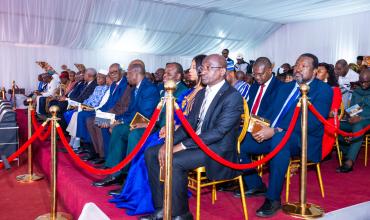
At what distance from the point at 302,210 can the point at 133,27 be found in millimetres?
12262

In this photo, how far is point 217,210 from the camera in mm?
3186

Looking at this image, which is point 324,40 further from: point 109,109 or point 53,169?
point 53,169

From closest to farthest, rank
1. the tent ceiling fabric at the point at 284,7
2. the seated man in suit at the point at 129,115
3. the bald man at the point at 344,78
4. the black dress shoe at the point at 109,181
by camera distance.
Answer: the black dress shoe at the point at 109,181 < the seated man in suit at the point at 129,115 < the bald man at the point at 344,78 < the tent ceiling fabric at the point at 284,7

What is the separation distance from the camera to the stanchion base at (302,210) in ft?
9.86

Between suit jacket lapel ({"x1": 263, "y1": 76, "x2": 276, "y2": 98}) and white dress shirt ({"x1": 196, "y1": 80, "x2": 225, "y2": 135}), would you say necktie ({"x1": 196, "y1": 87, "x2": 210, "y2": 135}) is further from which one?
suit jacket lapel ({"x1": 263, "y1": 76, "x2": 276, "y2": 98})

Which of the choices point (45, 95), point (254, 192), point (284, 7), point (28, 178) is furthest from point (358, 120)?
point (284, 7)

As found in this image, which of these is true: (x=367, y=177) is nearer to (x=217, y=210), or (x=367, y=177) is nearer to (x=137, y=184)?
(x=217, y=210)

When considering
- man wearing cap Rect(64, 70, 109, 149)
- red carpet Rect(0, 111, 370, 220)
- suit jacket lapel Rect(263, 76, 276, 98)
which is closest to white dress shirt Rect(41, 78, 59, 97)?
man wearing cap Rect(64, 70, 109, 149)

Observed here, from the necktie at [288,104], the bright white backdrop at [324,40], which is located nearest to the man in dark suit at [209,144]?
the necktie at [288,104]

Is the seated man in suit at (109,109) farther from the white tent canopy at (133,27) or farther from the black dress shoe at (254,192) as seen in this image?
the white tent canopy at (133,27)

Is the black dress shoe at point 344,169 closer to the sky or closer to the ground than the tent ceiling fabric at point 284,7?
closer to the ground

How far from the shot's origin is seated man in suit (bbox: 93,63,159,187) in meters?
4.10

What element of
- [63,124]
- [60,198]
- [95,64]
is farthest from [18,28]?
[60,198]

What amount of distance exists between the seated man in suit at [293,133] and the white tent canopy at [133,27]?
918cm
